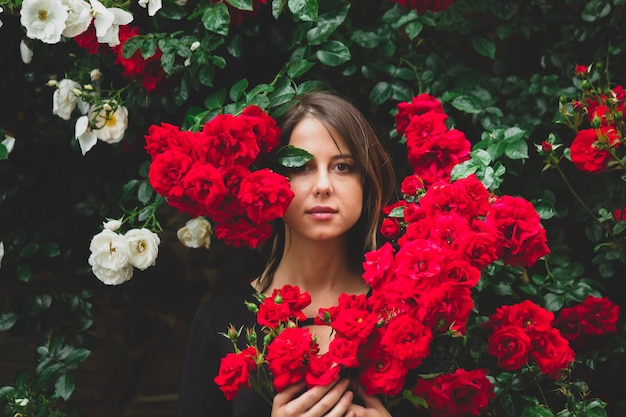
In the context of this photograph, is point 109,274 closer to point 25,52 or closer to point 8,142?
point 8,142

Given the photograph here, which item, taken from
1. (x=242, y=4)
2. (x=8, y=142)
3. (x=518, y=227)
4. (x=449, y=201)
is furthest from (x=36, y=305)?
(x=518, y=227)

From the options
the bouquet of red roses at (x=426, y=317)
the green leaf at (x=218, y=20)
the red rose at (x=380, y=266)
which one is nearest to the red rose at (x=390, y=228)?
the bouquet of red roses at (x=426, y=317)

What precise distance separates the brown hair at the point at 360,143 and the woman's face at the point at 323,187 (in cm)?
2

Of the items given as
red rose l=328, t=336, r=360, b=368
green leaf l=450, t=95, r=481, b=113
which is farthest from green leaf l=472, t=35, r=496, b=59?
red rose l=328, t=336, r=360, b=368

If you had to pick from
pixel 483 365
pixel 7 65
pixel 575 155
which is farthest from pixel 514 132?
pixel 7 65

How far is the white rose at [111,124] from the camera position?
1.71 meters

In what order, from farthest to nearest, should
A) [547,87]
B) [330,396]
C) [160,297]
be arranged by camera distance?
[160,297], [547,87], [330,396]

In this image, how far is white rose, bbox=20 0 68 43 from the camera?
1.47 metres

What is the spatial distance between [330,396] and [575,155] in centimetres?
82

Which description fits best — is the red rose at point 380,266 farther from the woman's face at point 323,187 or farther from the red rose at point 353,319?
the woman's face at point 323,187

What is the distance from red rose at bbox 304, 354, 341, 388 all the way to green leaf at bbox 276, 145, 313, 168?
40 centimetres

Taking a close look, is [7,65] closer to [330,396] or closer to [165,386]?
[165,386]

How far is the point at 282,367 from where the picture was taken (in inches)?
47.1

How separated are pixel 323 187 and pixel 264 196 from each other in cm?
16
